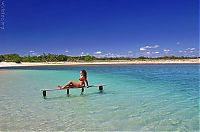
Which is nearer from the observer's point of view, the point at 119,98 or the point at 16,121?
the point at 16,121

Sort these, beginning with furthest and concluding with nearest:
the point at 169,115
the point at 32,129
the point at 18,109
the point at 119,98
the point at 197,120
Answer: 1. the point at 119,98
2. the point at 18,109
3. the point at 169,115
4. the point at 197,120
5. the point at 32,129

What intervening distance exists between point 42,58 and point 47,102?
87.4 metres

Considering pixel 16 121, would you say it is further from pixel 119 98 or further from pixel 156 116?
pixel 119 98

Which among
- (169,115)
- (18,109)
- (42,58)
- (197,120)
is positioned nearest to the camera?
(197,120)

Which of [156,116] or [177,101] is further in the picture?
[177,101]

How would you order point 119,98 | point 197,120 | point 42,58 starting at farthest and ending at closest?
point 42,58 → point 119,98 → point 197,120

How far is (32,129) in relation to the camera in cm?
638

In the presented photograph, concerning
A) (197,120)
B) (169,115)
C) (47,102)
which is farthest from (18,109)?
(197,120)

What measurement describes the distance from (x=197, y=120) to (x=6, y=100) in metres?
7.02

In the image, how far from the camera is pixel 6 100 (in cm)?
1070

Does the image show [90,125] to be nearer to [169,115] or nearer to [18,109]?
[169,115]

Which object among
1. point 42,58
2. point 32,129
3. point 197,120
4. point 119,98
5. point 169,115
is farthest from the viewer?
point 42,58

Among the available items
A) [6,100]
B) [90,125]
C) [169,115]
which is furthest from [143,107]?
[6,100]

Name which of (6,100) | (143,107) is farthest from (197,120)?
(6,100)
